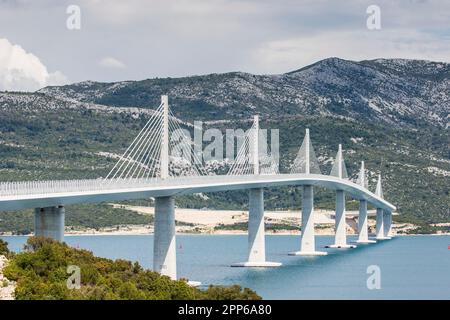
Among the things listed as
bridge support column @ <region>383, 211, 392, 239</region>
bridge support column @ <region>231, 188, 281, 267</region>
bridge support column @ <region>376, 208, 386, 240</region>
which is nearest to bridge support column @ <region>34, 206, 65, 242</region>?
bridge support column @ <region>231, 188, 281, 267</region>

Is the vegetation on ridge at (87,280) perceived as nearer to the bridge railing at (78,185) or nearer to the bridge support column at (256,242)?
the bridge railing at (78,185)

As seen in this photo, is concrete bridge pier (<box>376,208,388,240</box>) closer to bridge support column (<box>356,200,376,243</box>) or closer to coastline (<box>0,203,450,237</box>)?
bridge support column (<box>356,200,376,243</box>)

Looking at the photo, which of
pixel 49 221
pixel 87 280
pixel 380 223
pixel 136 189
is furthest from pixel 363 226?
pixel 87 280

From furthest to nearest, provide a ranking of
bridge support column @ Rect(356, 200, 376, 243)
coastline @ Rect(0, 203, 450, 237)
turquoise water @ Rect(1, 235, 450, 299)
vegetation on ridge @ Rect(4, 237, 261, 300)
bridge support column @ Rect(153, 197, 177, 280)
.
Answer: coastline @ Rect(0, 203, 450, 237) → bridge support column @ Rect(356, 200, 376, 243) → turquoise water @ Rect(1, 235, 450, 299) → bridge support column @ Rect(153, 197, 177, 280) → vegetation on ridge @ Rect(4, 237, 261, 300)

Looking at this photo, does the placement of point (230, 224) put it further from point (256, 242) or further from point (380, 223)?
point (256, 242)
